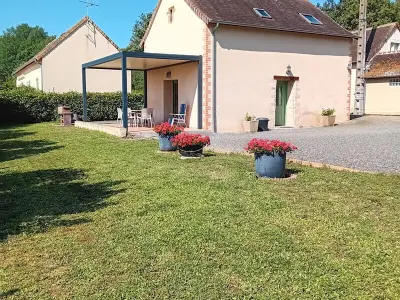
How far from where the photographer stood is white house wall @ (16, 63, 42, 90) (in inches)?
1168

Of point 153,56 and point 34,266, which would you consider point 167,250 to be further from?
point 153,56

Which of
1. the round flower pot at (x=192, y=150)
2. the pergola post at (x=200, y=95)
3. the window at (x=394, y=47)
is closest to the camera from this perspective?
the round flower pot at (x=192, y=150)

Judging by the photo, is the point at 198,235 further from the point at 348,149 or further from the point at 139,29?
the point at 139,29

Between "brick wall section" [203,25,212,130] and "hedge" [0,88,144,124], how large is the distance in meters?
10.2

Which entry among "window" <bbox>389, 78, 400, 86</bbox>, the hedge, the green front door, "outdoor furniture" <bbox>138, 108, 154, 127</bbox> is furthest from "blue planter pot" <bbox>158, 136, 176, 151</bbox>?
"window" <bbox>389, 78, 400, 86</bbox>

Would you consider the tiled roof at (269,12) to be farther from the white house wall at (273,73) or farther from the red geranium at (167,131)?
the red geranium at (167,131)

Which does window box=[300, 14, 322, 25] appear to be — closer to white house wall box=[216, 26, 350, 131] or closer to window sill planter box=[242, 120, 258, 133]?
white house wall box=[216, 26, 350, 131]

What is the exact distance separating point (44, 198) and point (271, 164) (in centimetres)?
394

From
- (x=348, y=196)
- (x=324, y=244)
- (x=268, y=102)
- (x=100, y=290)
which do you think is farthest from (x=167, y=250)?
(x=268, y=102)

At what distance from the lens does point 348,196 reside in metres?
6.05

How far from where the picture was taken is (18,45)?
67000mm

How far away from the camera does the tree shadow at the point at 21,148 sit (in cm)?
1079

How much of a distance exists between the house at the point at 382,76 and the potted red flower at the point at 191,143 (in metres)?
21.6

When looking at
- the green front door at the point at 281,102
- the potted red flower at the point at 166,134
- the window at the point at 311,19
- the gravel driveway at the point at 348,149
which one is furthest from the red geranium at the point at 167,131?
the window at the point at 311,19
